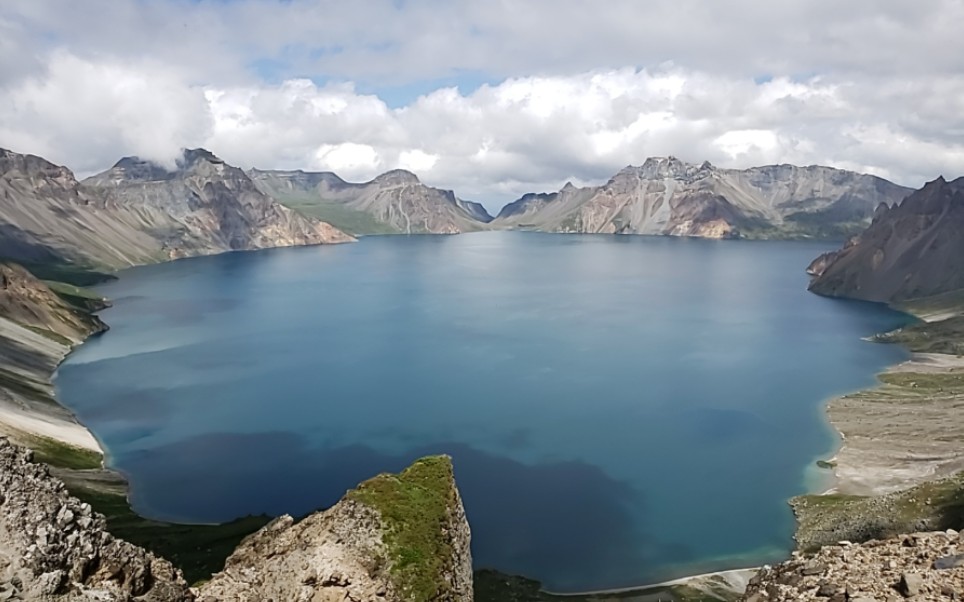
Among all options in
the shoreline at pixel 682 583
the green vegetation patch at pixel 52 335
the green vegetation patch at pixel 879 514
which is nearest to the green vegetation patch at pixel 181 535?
the shoreline at pixel 682 583

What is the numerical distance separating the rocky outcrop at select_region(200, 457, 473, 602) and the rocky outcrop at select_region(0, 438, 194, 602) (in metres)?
2.94

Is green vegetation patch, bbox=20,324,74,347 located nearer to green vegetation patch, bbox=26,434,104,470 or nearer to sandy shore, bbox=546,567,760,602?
green vegetation patch, bbox=26,434,104,470

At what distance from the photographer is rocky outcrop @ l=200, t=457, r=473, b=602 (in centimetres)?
1988

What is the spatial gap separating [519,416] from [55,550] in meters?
68.5

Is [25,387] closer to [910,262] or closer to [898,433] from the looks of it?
[898,433]

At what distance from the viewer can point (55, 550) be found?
15039 mm

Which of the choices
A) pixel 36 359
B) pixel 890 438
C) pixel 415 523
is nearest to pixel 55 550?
pixel 415 523

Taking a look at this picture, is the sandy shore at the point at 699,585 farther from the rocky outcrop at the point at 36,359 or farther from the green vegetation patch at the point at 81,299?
the green vegetation patch at the point at 81,299

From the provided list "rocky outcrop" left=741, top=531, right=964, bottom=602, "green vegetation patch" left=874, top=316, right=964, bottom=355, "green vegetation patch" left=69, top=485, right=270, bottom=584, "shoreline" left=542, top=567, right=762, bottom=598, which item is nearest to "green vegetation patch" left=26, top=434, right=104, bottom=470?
"green vegetation patch" left=69, top=485, right=270, bottom=584

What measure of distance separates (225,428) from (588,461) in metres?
40.1

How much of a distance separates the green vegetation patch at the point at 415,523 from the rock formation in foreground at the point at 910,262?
18065cm

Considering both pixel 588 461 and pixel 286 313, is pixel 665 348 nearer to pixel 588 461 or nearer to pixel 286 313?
pixel 588 461

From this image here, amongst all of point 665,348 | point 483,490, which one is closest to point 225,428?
point 483,490

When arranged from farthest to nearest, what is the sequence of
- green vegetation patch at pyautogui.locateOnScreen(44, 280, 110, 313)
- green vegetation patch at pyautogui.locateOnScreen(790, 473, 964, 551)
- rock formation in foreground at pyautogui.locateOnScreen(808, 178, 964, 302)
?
rock formation in foreground at pyautogui.locateOnScreen(808, 178, 964, 302) → green vegetation patch at pyautogui.locateOnScreen(44, 280, 110, 313) → green vegetation patch at pyautogui.locateOnScreen(790, 473, 964, 551)
